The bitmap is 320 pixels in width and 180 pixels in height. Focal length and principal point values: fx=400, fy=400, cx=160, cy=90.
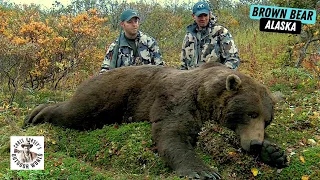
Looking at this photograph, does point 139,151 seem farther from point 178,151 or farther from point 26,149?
point 26,149

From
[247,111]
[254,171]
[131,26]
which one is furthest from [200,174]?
[131,26]

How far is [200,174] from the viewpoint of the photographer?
381cm

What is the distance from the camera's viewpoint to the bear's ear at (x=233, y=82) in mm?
4230

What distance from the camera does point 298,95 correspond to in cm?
755

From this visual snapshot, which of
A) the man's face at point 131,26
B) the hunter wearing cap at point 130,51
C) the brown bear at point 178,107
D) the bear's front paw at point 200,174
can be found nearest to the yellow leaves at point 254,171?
the brown bear at point 178,107

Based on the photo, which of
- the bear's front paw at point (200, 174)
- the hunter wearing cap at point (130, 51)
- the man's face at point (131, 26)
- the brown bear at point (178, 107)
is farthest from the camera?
the hunter wearing cap at point (130, 51)

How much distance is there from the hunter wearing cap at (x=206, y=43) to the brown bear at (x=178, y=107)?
209cm

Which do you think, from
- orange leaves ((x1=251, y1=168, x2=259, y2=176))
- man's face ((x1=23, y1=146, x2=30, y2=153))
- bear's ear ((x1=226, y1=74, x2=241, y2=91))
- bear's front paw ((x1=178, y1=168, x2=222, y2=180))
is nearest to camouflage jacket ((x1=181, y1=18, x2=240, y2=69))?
bear's ear ((x1=226, y1=74, x2=241, y2=91))

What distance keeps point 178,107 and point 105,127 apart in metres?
1.21

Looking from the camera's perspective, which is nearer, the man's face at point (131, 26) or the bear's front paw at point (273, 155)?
the bear's front paw at point (273, 155)

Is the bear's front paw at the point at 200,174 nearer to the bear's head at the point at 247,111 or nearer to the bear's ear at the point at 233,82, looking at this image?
the bear's head at the point at 247,111

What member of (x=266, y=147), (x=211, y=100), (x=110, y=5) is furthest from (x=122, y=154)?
(x=110, y=5)

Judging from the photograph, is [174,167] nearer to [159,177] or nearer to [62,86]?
[159,177]

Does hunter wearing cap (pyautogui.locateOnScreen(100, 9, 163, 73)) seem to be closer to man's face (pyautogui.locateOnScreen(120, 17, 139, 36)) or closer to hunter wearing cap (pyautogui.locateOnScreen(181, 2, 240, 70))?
man's face (pyautogui.locateOnScreen(120, 17, 139, 36))
